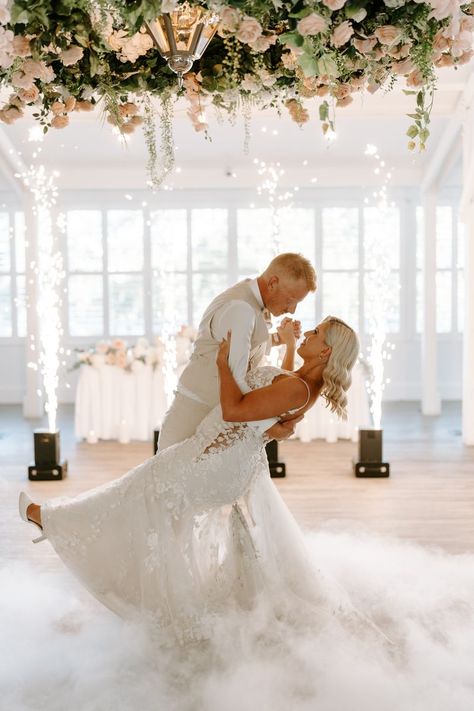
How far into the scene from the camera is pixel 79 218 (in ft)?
36.5

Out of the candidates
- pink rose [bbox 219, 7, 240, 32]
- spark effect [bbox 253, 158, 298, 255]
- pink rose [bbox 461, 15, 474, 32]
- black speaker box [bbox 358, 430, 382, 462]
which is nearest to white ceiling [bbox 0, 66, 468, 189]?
spark effect [bbox 253, 158, 298, 255]

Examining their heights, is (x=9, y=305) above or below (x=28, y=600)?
above

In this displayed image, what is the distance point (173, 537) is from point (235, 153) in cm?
737

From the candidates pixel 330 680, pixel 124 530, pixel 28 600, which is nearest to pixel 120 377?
pixel 28 600

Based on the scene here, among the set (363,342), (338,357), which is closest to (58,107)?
(338,357)

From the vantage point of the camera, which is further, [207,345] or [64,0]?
[207,345]

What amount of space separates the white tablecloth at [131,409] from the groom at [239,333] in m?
Answer: 4.53

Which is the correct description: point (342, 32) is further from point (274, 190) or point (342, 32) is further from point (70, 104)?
point (274, 190)

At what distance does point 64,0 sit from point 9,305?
9302 mm

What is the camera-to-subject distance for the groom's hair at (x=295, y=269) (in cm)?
331

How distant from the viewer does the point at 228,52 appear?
9.86 ft

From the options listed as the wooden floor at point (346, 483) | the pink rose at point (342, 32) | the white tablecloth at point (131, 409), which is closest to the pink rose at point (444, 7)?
the pink rose at point (342, 32)

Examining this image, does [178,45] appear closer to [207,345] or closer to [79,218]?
[207,345]

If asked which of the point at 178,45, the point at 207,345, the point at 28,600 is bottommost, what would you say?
the point at 28,600
